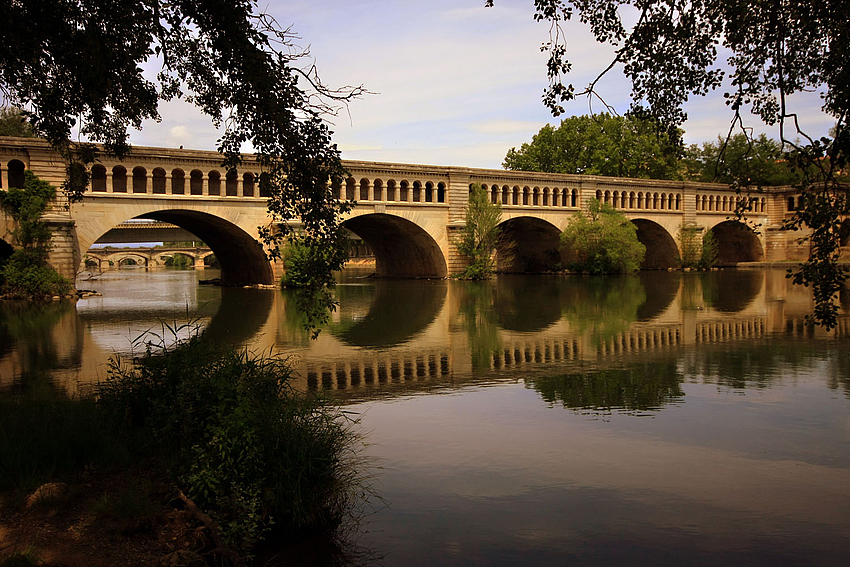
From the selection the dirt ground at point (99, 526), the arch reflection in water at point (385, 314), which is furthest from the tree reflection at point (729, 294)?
the dirt ground at point (99, 526)

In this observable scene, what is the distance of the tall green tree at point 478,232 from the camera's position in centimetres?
4903

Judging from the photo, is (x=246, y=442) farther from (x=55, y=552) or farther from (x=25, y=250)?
(x=25, y=250)

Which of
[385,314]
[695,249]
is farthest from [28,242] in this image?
[695,249]

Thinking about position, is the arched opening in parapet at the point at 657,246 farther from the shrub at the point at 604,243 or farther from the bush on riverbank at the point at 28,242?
the bush on riverbank at the point at 28,242

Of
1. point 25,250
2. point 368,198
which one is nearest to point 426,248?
point 368,198

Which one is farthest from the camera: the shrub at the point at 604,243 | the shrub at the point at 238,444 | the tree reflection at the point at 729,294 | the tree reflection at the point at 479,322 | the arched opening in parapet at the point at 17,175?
the shrub at the point at 604,243

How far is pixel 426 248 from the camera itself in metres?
51.0

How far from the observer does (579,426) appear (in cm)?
995

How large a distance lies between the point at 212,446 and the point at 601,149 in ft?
220

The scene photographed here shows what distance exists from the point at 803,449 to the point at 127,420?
7869mm

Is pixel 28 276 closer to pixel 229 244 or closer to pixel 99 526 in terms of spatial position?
pixel 229 244

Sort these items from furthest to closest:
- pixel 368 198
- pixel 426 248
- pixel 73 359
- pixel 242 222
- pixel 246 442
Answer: pixel 426 248
pixel 368 198
pixel 242 222
pixel 73 359
pixel 246 442

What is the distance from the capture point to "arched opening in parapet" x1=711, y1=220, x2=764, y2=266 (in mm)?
71562

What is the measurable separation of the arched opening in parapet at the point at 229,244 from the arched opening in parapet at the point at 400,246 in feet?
23.4
